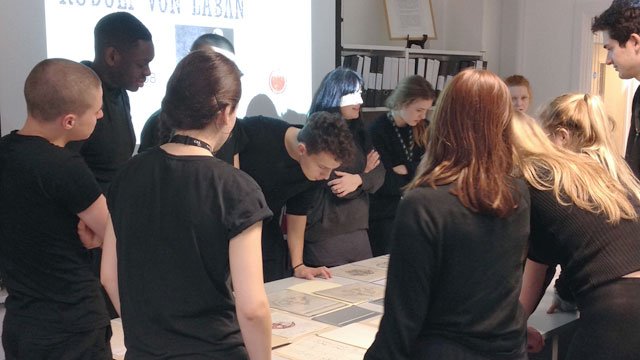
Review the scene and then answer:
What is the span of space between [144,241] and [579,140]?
1250 millimetres

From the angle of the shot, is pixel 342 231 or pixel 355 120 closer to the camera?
pixel 342 231

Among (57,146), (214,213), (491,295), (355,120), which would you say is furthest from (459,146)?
(355,120)

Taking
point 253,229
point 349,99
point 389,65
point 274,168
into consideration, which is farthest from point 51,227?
point 389,65

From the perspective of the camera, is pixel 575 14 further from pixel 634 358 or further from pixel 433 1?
pixel 634 358

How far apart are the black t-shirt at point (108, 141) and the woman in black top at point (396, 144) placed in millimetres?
1422

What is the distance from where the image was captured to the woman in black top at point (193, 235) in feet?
4.21

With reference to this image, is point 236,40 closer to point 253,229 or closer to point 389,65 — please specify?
point 389,65

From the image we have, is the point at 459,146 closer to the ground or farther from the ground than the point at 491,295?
farther from the ground

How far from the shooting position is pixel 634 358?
161cm

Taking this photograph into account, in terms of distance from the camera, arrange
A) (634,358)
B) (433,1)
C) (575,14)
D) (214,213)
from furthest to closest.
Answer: (433,1) < (575,14) < (634,358) < (214,213)

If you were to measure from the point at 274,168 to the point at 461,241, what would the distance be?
4.65 feet

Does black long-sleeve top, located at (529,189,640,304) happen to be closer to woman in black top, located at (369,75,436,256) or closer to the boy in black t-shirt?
the boy in black t-shirt

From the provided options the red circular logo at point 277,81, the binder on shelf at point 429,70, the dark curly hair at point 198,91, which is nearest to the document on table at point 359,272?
the dark curly hair at point 198,91

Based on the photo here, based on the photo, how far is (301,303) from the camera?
83.7 inches
